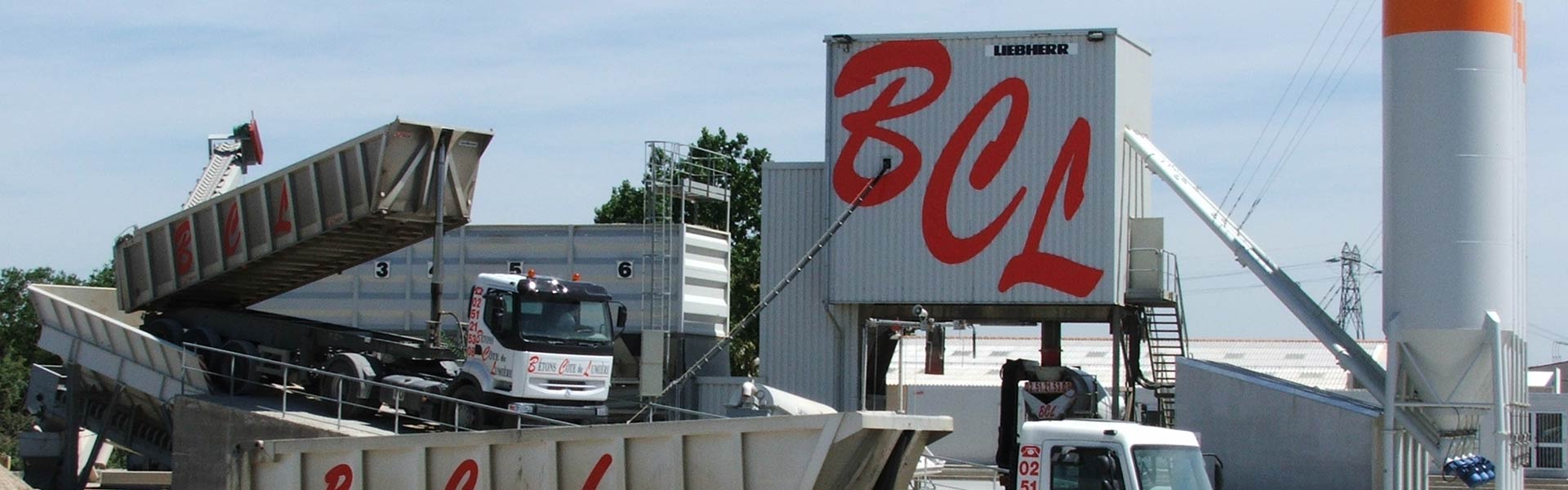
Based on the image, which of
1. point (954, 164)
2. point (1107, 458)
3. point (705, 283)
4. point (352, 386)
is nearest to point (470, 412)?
point (352, 386)

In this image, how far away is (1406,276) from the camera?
24.5 meters

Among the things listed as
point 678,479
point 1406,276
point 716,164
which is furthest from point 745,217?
point 678,479

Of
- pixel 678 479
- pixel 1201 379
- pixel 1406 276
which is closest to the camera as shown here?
pixel 678 479

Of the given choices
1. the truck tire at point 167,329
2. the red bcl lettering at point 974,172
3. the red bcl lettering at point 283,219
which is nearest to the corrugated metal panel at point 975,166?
the red bcl lettering at point 974,172

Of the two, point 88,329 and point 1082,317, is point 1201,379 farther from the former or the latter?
point 88,329

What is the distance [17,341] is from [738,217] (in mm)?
30281

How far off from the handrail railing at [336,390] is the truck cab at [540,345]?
0.29 m

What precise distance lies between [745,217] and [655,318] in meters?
23.8

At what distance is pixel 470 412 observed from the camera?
18797mm

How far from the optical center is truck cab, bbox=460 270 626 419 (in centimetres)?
1848

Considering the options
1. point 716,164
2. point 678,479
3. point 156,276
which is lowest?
point 678,479

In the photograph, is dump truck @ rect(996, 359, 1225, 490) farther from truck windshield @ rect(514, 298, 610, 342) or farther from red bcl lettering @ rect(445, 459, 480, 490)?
truck windshield @ rect(514, 298, 610, 342)

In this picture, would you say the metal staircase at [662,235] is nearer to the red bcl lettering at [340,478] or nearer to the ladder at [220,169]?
the ladder at [220,169]

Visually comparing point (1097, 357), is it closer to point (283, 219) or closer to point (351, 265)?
point (351, 265)
